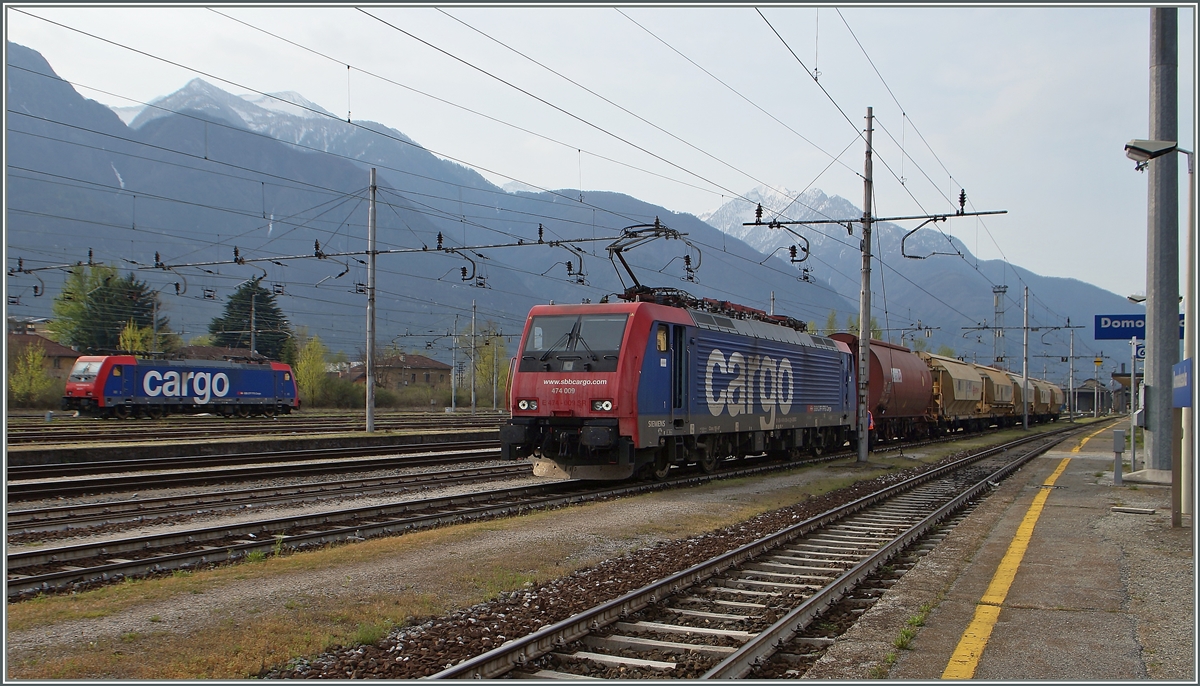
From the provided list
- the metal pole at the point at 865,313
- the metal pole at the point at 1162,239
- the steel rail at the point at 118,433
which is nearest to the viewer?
the metal pole at the point at 1162,239

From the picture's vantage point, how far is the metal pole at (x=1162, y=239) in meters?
16.7

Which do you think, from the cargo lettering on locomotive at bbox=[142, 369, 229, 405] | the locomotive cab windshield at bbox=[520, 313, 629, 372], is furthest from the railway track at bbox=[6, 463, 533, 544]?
the cargo lettering on locomotive at bbox=[142, 369, 229, 405]

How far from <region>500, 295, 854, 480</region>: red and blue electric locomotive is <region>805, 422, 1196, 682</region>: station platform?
595cm

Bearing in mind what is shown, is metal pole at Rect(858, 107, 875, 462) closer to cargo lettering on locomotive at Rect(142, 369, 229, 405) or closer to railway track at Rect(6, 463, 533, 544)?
railway track at Rect(6, 463, 533, 544)

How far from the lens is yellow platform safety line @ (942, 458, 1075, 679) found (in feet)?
20.4

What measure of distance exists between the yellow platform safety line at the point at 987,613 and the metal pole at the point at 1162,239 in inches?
231

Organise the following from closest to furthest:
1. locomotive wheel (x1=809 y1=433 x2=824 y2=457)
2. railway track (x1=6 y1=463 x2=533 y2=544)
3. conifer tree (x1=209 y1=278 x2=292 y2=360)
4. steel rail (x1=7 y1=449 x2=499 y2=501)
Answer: railway track (x1=6 y1=463 x2=533 y2=544)
steel rail (x1=7 y1=449 x2=499 y2=501)
locomotive wheel (x1=809 y1=433 x2=824 y2=457)
conifer tree (x1=209 y1=278 x2=292 y2=360)

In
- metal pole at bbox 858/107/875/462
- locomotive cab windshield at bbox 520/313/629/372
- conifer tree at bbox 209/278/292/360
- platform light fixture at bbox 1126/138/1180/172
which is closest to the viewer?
platform light fixture at bbox 1126/138/1180/172

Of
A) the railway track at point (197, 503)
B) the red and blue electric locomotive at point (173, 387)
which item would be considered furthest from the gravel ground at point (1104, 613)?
the red and blue electric locomotive at point (173, 387)

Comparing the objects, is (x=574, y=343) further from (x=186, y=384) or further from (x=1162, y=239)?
(x=186, y=384)

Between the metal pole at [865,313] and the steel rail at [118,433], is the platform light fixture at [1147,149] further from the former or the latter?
the steel rail at [118,433]

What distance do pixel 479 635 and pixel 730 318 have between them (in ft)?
49.7

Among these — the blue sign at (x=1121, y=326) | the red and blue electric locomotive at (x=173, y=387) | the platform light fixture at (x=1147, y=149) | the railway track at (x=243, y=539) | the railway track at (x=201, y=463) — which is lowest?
the railway track at (x=201, y=463)

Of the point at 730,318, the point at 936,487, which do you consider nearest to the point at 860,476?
the point at 936,487
